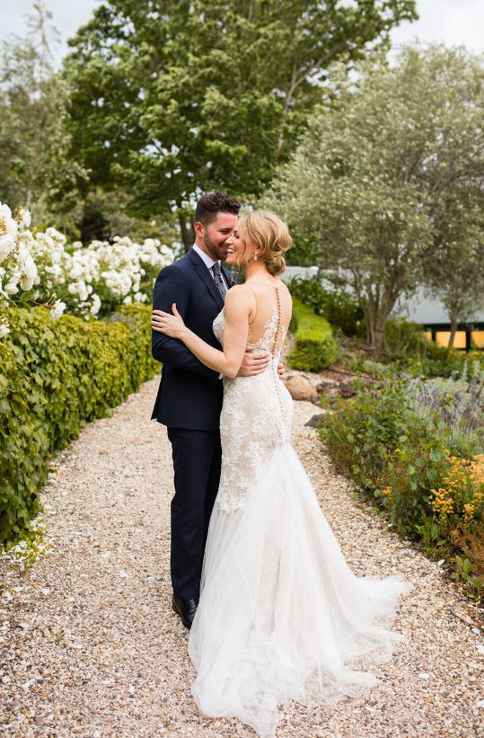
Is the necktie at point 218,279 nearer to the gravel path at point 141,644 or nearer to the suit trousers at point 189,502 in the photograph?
the suit trousers at point 189,502

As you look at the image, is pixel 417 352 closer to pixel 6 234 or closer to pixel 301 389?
pixel 301 389

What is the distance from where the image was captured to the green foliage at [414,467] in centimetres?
415

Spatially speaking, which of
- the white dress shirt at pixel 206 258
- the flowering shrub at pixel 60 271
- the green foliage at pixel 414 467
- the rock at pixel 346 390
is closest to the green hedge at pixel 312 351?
the rock at pixel 346 390

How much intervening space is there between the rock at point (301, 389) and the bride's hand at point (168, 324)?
6546 mm

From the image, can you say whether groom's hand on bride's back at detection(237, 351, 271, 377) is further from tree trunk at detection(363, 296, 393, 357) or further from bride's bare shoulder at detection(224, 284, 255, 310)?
tree trunk at detection(363, 296, 393, 357)

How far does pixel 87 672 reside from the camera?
2.94 m

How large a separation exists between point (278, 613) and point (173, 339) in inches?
52.6

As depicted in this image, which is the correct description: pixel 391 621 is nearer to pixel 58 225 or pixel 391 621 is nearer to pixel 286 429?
pixel 286 429

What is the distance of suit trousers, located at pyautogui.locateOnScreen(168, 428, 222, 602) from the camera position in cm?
320

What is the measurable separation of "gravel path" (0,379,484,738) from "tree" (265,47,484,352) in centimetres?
909

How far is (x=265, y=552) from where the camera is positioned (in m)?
3.03

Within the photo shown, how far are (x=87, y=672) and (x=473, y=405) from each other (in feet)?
16.0

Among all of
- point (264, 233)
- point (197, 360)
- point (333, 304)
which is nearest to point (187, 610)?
point (197, 360)

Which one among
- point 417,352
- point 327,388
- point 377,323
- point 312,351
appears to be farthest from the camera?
point 417,352
